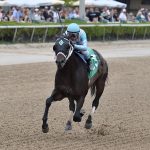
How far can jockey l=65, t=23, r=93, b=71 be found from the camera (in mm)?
8992

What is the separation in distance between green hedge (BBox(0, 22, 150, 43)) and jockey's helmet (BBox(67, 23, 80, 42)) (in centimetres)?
1729

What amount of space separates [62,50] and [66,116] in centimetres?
266

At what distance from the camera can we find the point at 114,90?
1492cm

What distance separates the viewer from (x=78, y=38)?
364 inches

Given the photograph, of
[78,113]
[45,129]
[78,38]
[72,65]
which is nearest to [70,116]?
[78,113]

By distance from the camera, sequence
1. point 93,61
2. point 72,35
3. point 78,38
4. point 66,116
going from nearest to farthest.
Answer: point 72,35 → point 78,38 → point 93,61 → point 66,116

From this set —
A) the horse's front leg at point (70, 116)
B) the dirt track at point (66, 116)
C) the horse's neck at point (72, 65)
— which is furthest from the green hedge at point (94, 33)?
the horse's neck at point (72, 65)

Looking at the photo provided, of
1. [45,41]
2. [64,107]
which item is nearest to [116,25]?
[45,41]

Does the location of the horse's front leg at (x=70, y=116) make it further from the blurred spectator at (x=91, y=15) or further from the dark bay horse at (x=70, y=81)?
Result: the blurred spectator at (x=91, y=15)

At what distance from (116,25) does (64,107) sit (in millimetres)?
20208

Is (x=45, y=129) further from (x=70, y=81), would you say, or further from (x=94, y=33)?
(x=94, y=33)

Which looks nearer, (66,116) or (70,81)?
(70,81)

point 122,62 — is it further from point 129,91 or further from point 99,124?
point 99,124

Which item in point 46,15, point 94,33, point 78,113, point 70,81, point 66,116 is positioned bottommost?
point 46,15
